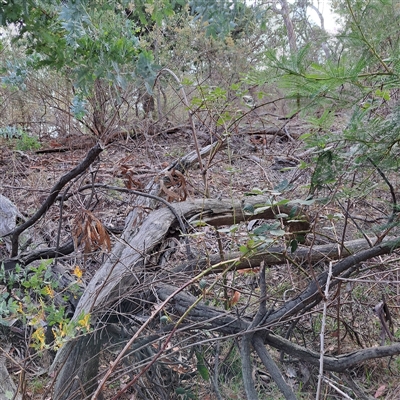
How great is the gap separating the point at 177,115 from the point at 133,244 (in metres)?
5.66

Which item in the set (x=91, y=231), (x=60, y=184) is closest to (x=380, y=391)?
(x=91, y=231)

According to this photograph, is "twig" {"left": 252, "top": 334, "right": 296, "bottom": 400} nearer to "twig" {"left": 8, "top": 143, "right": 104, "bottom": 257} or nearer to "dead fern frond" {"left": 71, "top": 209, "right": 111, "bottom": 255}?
"dead fern frond" {"left": 71, "top": 209, "right": 111, "bottom": 255}

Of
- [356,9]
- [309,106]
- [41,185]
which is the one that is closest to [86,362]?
[309,106]

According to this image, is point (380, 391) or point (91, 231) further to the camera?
point (380, 391)

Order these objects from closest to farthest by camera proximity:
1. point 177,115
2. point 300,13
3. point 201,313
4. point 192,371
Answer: point 201,313
point 192,371
point 177,115
point 300,13

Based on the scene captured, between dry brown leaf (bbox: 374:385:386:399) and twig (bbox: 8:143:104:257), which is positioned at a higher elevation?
twig (bbox: 8:143:104:257)

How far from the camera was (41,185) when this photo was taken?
4.75 meters

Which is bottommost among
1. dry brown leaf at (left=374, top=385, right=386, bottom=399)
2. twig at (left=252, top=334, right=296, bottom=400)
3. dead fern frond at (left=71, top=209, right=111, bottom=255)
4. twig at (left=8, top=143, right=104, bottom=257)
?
dry brown leaf at (left=374, top=385, right=386, bottom=399)

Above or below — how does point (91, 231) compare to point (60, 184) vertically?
below

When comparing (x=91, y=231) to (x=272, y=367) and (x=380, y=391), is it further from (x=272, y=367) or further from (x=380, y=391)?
(x=380, y=391)

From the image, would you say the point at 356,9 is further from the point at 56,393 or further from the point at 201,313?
the point at 56,393

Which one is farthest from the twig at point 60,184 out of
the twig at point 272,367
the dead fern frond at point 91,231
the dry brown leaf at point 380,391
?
the dry brown leaf at point 380,391

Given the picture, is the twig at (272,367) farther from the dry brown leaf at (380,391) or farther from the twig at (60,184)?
the twig at (60,184)

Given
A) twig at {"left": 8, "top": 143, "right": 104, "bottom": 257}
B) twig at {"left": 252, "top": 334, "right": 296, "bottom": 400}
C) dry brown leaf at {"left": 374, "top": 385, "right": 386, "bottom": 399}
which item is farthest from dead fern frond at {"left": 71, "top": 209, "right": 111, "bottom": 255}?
dry brown leaf at {"left": 374, "top": 385, "right": 386, "bottom": 399}
